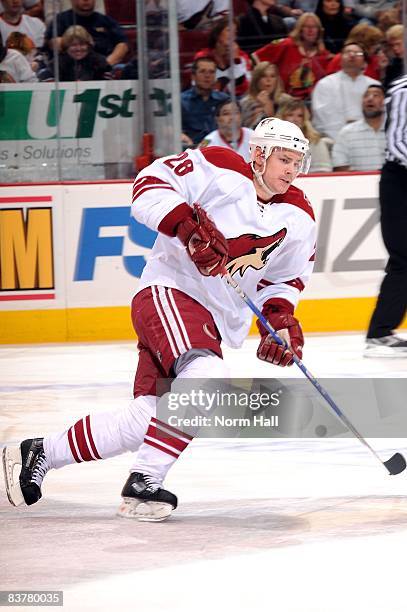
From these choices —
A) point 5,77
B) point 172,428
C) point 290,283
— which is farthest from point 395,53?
point 172,428

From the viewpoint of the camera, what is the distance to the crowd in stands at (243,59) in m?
6.73

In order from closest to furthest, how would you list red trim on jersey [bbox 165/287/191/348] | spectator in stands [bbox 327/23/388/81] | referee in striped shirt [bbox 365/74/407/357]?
red trim on jersey [bbox 165/287/191/348]
referee in striped shirt [bbox 365/74/407/357]
spectator in stands [bbox 327/23/388/81]

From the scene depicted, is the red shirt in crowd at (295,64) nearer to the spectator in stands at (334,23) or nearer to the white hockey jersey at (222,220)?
the spectator in stands at (334,23)

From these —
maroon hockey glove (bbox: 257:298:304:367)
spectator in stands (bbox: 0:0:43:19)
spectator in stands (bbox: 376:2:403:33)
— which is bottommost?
maroon hockey glove (bbox: 257:298:304:367)

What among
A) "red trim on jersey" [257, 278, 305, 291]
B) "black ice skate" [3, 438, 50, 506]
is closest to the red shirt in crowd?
"red trim on jersey" [257, 278, 305, 291]

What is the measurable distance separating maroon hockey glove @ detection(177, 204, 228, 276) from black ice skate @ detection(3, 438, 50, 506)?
1.88 feet

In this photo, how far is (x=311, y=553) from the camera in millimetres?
2695

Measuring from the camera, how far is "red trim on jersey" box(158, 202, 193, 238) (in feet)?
9.88

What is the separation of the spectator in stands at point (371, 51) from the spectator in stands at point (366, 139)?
0.12 meters

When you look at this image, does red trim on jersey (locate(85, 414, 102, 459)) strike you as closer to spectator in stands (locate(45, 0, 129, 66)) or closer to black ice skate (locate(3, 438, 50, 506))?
black ice skate (locate(3, 438, 50, 506))

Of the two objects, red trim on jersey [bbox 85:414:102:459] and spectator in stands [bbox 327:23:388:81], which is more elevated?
spectator in stands [bbox 327:23:388:81]

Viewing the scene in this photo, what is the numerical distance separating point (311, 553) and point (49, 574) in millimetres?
535

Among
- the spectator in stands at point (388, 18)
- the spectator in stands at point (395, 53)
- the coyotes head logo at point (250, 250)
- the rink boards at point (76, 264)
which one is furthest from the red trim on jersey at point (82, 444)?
the spectator in stands at point (388, 18)

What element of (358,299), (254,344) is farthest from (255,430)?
(358,299)
